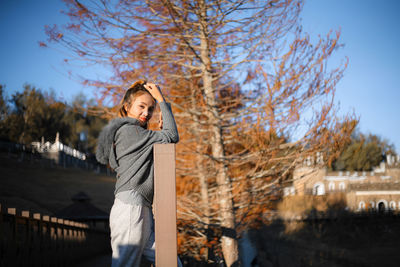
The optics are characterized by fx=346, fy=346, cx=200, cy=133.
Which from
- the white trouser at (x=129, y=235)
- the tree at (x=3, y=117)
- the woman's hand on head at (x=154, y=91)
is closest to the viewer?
the white trouser at (x=129, y=235)

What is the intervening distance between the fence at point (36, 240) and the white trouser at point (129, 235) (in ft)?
4.33

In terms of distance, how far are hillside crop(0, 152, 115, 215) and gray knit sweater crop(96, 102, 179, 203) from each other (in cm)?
1585

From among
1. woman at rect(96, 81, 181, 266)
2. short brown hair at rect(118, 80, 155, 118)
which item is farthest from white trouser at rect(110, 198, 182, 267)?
short brown hair at rect(118, 80, 155, 118)

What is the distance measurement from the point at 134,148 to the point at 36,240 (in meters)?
2.14

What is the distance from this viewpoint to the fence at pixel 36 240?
2.70 m

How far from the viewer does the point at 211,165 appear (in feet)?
19.3

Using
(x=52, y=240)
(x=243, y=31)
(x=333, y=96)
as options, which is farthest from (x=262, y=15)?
(x=52, y=240)

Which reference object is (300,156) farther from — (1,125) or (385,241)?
(1,125)

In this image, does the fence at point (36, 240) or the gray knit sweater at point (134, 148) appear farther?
the fence at point (36, 240)

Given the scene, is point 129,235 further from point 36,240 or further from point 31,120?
point 31,120

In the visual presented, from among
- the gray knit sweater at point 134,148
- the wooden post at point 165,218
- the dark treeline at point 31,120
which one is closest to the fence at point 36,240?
the gray knit sweater at point 134,148

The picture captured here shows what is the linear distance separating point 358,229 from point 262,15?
12513 millimetres

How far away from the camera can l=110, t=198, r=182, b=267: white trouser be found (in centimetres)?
169

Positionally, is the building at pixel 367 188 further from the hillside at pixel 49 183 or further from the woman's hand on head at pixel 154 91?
the hillside at pixel 49 183
